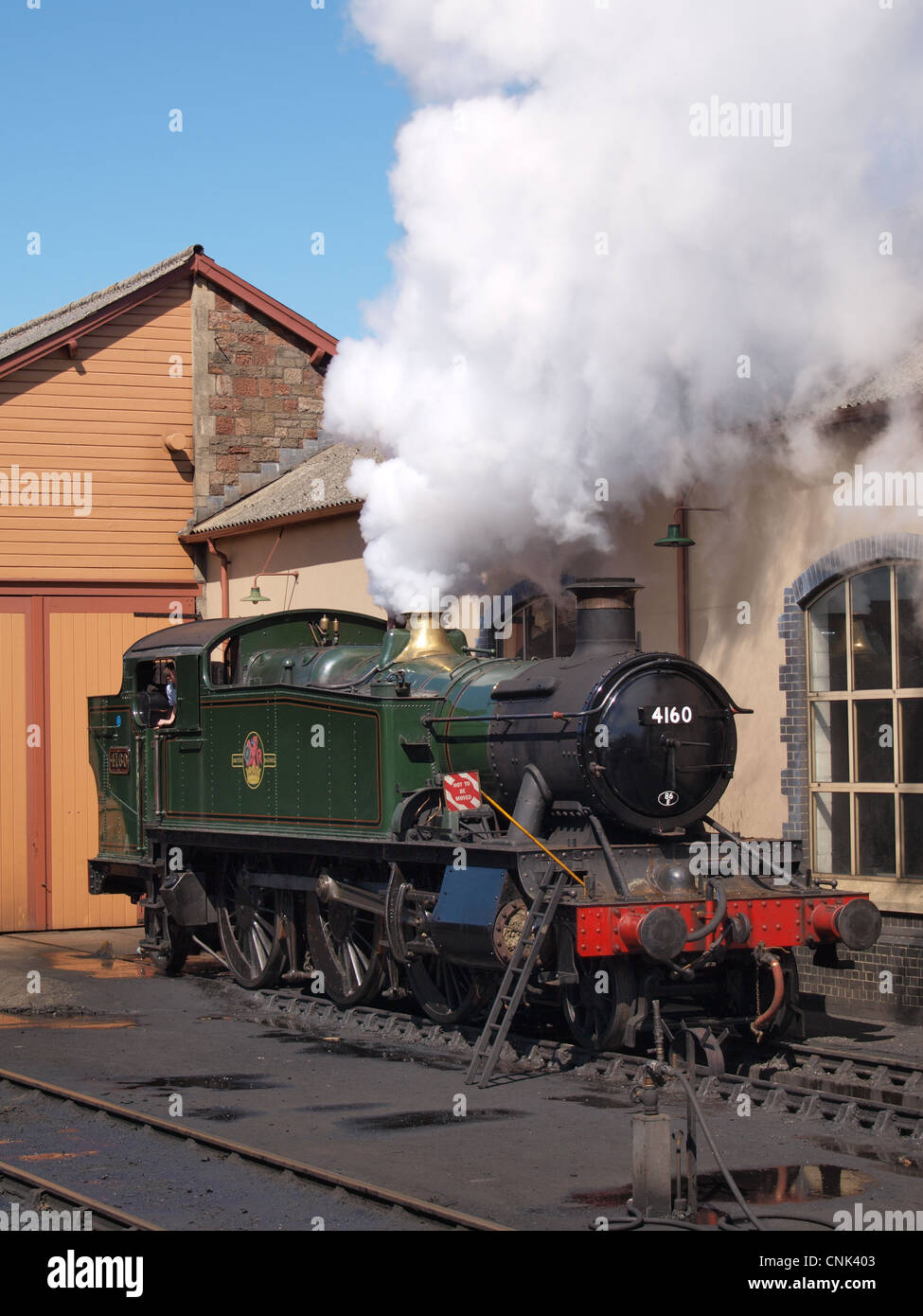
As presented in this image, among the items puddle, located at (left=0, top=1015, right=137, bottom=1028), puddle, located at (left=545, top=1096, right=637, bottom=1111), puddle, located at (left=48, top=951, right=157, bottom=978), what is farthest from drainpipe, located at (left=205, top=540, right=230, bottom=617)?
puddle, located at (left=545, top=1096, right=637, bottom=1111)

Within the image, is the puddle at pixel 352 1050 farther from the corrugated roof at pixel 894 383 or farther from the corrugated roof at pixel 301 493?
the corrugated roof at pixel 301 493

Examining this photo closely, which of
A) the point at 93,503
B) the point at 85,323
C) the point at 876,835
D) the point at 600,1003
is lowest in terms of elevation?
the point at 600,1003

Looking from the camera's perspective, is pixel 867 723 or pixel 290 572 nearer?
pixel 867 723

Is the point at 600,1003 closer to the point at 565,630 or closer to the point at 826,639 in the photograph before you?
the point at 826,639

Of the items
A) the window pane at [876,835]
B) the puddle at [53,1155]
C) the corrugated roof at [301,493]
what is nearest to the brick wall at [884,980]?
the window pane at [876,835]

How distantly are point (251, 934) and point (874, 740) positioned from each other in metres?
5.10

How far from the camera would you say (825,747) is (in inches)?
455

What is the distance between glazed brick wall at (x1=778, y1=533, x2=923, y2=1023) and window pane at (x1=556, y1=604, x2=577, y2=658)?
211 cm

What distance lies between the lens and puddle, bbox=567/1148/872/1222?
6301mm

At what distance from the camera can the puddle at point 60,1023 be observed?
11.3 metres

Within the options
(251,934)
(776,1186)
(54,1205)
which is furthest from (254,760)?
(776,1186)

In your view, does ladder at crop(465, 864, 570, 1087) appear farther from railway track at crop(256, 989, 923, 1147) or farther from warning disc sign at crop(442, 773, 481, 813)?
warning disc sign at crop(442, 773, 481, 813)

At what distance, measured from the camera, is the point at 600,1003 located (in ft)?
30.3

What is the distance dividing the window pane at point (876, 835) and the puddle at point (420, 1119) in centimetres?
412
